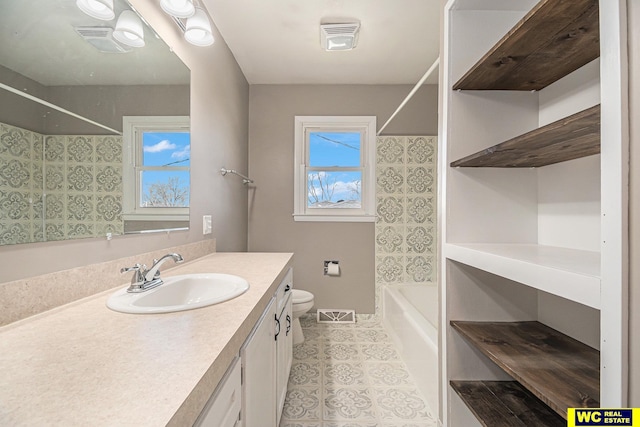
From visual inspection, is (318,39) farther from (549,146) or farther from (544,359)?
(544,359)

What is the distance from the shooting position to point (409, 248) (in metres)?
2.86

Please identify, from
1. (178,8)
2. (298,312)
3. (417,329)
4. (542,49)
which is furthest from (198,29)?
(417,329)

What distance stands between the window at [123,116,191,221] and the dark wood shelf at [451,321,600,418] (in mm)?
1361

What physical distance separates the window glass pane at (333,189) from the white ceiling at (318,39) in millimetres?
919

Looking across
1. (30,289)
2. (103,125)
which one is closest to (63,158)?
(103,125)

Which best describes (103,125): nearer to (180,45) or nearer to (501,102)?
(180,45)

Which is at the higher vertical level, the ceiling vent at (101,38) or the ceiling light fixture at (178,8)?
the ceiling light fixture at (178,8)

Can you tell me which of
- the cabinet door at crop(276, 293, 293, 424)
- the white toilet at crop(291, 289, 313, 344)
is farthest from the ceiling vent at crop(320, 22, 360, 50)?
the white toilet at crop(291, 289, 313, 344)

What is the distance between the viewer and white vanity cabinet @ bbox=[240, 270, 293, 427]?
84cm

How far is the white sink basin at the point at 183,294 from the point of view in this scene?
845mm

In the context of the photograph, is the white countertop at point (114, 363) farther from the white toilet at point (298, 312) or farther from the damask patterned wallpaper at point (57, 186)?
the white toilet at point (298, 312)

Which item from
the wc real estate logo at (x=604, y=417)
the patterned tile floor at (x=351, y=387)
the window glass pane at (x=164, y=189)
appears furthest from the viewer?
the patterned tile floor at (x=351, y=387)

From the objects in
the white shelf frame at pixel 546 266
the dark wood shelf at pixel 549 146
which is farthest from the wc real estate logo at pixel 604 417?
the dark wood shelf at pixel 549 146

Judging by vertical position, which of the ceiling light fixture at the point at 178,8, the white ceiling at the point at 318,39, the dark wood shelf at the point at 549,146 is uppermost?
the white ceiling at the point at 318,39
